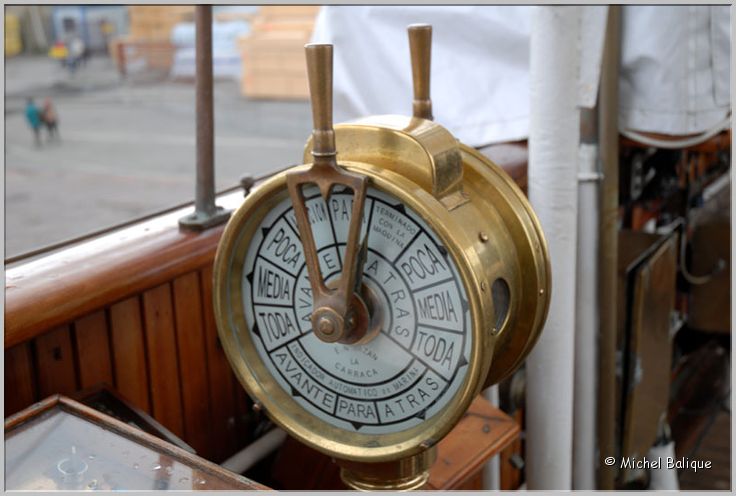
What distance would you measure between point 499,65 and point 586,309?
560 millimetres

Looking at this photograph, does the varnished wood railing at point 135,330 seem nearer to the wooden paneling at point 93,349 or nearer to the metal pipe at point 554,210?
the wooden paneling at point 93,349

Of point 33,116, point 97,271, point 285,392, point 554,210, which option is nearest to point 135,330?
point 97,271

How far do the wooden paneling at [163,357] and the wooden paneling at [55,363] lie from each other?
144 millimetres

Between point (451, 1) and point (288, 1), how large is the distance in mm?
620

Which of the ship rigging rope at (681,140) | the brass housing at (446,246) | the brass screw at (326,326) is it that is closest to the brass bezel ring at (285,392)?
the brass housing at (446,246)

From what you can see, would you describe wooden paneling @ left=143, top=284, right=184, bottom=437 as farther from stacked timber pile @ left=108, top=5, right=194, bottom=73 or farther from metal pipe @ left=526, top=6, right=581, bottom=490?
stacked timber pile @ left=108, top=5, right=194, bottom=73

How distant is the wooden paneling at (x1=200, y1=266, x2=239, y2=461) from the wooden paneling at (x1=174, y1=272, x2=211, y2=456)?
0.01 metres

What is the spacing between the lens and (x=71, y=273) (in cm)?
122

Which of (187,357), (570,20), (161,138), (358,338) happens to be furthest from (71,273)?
(161,138)

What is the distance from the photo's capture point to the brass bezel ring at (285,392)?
974 mm

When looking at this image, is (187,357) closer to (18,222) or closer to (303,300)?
(303,300)

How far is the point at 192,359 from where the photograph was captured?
144 centimetres

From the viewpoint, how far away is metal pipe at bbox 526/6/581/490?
63.8 inches

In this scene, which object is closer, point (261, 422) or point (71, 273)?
point (71, 273)
